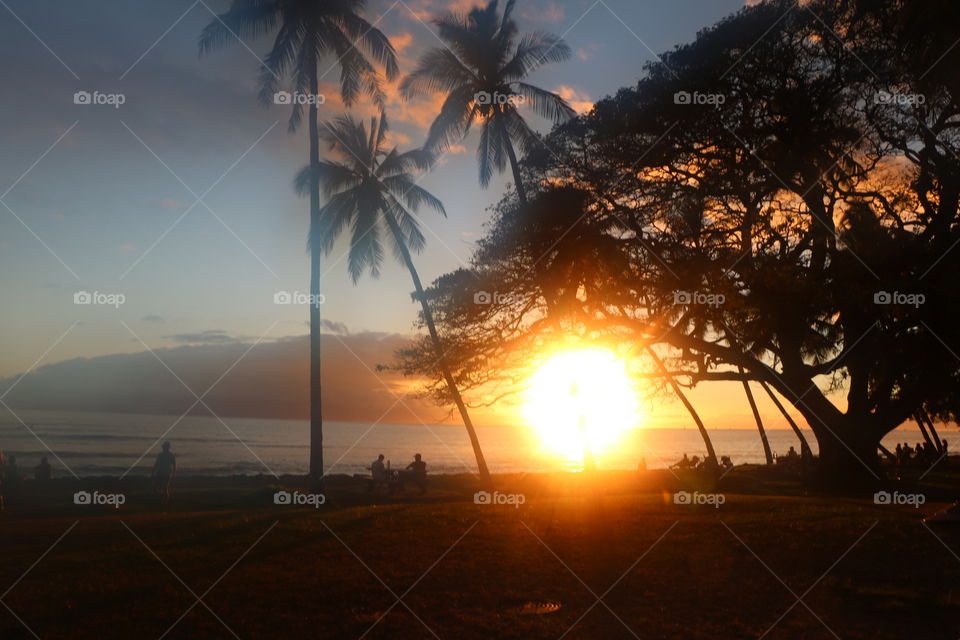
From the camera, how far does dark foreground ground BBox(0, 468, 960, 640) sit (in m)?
7.41

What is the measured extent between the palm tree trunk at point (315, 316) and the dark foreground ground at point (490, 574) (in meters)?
6.33

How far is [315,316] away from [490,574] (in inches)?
533

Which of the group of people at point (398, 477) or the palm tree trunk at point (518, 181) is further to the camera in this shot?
the group of people at point (398, 477)

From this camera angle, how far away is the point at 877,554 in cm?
974

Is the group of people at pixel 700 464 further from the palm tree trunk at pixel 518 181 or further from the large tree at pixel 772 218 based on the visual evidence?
the palm tree trunk at pixel 518 181

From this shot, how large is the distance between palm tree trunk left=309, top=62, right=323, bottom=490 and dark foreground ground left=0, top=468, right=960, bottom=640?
633 centimetres

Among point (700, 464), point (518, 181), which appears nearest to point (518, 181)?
point (518, 181)

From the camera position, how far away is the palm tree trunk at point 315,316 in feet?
67.5

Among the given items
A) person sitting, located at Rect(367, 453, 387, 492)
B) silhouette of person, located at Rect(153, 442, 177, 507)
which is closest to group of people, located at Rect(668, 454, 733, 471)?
person sitting, located at Rect(367, 453, 387, 492)

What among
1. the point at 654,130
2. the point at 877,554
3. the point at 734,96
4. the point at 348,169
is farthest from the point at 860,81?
the point at 348,169

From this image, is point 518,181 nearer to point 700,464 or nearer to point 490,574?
point 490,574

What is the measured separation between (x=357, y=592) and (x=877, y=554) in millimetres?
7726

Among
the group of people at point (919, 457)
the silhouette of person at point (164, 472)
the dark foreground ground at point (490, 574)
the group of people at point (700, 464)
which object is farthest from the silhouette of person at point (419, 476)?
the group of people at point (919, 457)

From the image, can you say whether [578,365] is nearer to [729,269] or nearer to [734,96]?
[729,269]
